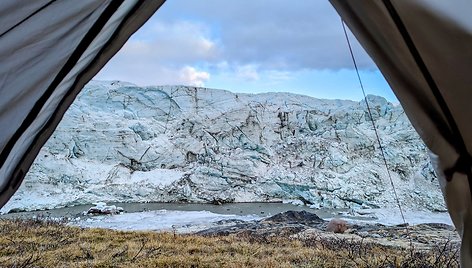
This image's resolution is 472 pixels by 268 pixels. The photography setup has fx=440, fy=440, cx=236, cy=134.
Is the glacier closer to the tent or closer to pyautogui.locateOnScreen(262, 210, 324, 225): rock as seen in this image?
pyautogui.locateOnScreen(262, 210, 324, 225): rock

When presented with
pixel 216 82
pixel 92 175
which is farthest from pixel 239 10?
pixel 216 82

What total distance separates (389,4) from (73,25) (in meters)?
0.78

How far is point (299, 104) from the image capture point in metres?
21.3

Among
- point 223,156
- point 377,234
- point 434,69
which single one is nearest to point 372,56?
point 434,69

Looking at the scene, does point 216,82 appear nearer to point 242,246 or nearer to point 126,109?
point 126,109

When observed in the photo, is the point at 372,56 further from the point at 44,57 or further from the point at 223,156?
the point at 223,156

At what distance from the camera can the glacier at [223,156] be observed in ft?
48.0

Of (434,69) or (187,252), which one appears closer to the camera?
(434,69)

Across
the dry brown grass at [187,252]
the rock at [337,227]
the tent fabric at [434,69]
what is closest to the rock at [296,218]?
the rock at [337,227]

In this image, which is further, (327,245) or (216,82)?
(216,82)

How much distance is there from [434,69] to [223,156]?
15835 mm

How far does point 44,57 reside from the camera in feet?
3.78

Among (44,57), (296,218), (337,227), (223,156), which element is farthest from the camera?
(223,156)

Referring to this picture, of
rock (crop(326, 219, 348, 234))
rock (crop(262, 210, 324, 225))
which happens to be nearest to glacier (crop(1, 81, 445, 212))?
rock (crop(262, 210, 324, 225))
